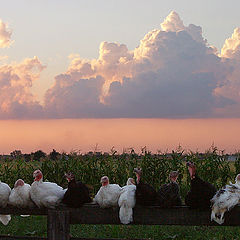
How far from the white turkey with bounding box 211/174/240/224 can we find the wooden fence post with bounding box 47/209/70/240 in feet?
7.66

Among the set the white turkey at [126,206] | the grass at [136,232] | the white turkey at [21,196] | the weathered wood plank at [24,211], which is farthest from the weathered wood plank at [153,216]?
the grass at [136,232]

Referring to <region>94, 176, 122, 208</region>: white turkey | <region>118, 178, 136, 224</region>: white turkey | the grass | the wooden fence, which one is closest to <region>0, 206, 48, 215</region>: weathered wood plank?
the wooden fence

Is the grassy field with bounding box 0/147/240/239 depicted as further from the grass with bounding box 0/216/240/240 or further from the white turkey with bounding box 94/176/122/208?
the white turkey with bounding box 94/176/122/208

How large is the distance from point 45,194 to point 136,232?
5.64 m

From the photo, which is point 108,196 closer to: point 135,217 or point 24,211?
point 135,217

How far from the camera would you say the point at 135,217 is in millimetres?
7070

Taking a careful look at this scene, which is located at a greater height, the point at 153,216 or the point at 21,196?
the point at 21,196

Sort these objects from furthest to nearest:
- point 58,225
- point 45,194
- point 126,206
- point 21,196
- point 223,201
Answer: point 21,196, point 45,194, point 58,225, point 126,206, point 223,201

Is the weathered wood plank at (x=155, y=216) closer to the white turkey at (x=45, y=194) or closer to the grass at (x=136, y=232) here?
the white turkey at (x=45, y=194)

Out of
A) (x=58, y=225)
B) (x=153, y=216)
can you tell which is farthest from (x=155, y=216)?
(x=58, y=225)

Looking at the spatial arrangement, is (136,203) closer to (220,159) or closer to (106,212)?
(106,212)

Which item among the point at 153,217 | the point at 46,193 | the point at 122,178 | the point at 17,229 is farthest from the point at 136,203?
the point at 122,178

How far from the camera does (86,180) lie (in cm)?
1791

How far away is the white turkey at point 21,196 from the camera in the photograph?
297 inches
